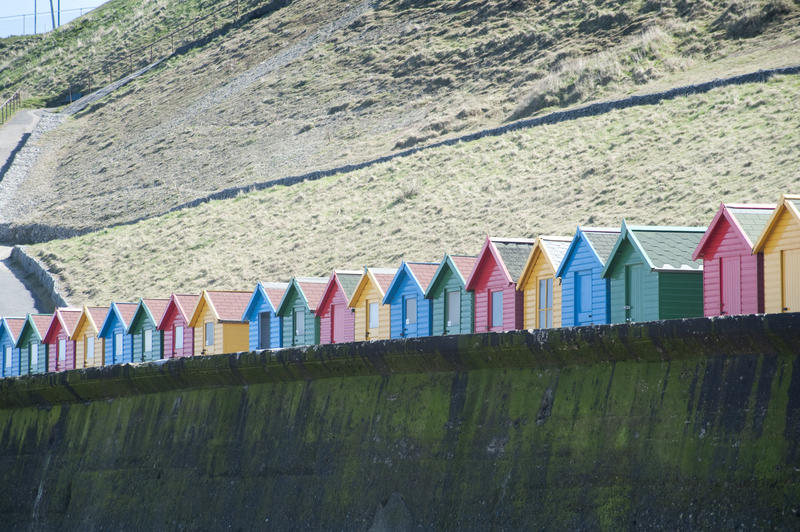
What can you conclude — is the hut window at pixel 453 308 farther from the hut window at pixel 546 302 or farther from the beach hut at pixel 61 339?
the beach hut at pixel 61 339

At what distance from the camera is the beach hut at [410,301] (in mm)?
29766

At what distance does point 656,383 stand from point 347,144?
70481mm

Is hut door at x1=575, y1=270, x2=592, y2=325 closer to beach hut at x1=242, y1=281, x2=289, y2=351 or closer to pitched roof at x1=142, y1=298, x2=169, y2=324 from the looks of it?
beach hut at x1=242, y1=281, x2=289, y2=351

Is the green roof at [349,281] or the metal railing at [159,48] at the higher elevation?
the green roof at [349,281]

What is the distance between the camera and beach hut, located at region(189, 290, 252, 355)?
35531mm

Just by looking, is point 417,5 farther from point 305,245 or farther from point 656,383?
point 656,383

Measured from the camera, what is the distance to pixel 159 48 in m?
129

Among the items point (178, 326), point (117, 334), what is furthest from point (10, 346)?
point (178, 326)

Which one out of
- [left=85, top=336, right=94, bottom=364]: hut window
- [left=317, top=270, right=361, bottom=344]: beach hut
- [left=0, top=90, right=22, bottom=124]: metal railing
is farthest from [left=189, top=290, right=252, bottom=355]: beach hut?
[left=0, top=90, right=22, bottom=124]: metal railing

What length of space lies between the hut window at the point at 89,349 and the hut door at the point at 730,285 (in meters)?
25.1

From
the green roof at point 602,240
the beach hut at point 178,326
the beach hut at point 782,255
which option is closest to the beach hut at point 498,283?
the green roof at point 602,240

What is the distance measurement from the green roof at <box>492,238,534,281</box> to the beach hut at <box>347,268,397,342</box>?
4202mm

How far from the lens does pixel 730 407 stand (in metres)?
12.3

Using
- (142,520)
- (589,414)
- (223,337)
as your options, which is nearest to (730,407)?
(589,414)
